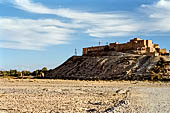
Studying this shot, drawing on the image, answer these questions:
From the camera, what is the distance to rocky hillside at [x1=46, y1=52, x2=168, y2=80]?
58.4m

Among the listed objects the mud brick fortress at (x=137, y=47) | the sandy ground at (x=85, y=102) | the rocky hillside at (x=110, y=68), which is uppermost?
the mud brick fortress at (x=137, y=47)

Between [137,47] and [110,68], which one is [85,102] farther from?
[137,47]

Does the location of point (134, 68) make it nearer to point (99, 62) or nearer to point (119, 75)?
point (119, 75)

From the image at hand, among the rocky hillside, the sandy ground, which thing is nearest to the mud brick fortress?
the rocky hillside

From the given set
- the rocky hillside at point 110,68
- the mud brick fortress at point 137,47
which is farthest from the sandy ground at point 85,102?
the mud brick fortress at point 137,47

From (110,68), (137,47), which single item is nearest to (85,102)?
(110,68)

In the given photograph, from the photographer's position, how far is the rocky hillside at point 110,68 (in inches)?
2301

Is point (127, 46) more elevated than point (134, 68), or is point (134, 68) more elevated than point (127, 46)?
→ point (127, 46)

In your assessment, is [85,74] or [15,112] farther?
[85,74]

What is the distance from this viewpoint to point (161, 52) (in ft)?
238

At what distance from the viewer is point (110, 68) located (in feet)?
212

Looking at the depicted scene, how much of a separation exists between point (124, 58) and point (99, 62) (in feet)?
20.8

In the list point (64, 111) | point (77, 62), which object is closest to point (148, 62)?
point (77, 62)

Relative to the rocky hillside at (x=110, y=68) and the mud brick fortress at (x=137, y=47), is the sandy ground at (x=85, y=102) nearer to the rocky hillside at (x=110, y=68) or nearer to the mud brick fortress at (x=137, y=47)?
the rocky hillside at (x=110, y=68)
